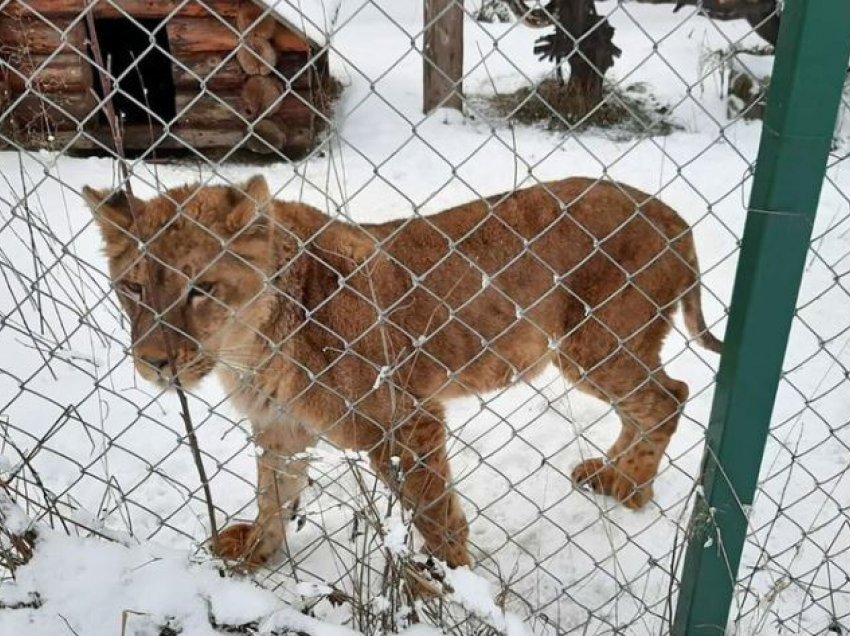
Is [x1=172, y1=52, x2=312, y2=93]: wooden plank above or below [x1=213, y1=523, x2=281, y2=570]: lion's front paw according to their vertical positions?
above

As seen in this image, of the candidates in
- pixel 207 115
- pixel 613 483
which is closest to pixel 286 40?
pixel 207 115

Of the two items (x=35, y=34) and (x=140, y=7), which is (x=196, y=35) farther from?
(x=35, y=34)

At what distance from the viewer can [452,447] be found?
3381mm

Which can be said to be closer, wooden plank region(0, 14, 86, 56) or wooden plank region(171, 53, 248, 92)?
wooden plank region(0, 14, 86, 56)

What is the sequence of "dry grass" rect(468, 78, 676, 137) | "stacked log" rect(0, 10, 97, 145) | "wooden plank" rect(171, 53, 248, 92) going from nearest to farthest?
"stacked log" rect(0, 10, 97, 145), "wooden plank" rect(171, 53, 248, 92), "dry grass" rect(468, 78, 676, 137)

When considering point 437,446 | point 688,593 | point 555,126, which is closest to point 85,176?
point 555,126

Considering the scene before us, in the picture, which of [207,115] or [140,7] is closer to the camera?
[140,7]

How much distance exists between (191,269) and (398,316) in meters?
0.84

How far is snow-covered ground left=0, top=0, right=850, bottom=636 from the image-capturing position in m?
2.10

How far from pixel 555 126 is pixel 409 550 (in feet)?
17.6

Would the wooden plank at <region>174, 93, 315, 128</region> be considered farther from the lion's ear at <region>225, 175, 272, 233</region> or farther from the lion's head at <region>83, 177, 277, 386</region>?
the lion's ear at <region>225, 175, 272, 233</region>

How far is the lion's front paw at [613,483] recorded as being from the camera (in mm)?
3572

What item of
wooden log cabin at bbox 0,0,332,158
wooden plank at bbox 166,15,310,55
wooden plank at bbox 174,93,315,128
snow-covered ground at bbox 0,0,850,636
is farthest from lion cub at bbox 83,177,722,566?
wooden plank at bbox 166,15,310,55

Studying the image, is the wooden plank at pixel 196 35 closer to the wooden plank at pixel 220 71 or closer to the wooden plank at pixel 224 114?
the wooden plank at pixel 220 71
